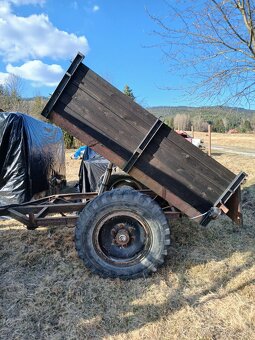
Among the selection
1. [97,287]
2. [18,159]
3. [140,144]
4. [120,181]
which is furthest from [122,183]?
[97,287]

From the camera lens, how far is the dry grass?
2893 millimetres

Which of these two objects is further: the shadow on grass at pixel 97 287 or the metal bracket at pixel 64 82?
the metal bracket at pixel 64 82

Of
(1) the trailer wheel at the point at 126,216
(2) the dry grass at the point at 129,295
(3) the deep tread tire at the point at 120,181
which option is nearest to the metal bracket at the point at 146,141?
(1) the trailer wheel at the point at 126,216

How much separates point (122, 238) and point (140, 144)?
43.5 inches

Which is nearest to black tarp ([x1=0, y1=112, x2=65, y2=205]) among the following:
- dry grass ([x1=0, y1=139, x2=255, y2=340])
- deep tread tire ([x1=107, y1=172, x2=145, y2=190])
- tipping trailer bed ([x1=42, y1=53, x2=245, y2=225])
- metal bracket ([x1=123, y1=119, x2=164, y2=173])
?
deep tread tire ([x1=107, y1=172, x2=145, y2=190])

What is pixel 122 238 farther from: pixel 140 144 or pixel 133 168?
pixel 140 144

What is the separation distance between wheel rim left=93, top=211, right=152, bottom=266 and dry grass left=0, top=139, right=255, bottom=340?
0.28 meters

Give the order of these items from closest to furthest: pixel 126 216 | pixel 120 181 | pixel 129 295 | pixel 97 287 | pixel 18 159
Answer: pixel 129 295 < pixel 97 287 < pixel 126 216 < pixel 120 181 < pixel 18 159

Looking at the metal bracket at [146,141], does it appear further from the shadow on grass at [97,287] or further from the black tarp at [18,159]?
the black tarp at [18,159]

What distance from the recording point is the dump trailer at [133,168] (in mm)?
3721

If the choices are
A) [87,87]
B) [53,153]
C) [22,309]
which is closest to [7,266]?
[22,309]

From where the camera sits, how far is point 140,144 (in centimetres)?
370

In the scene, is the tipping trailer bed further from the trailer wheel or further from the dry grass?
the dry grass

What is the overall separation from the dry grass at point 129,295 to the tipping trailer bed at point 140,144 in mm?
790
